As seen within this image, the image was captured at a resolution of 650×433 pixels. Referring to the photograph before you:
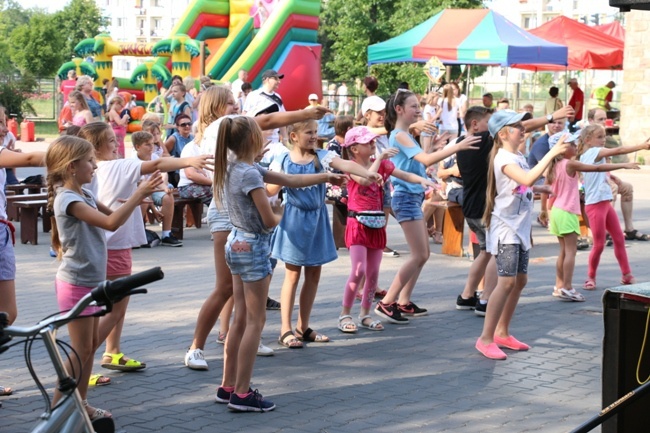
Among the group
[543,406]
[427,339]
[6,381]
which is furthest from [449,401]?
[6,381]

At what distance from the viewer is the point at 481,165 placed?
345 inches

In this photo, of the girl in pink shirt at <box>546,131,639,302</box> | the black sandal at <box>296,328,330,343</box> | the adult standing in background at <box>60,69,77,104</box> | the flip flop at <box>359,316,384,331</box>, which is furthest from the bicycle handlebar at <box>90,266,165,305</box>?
the adult standing in background at <box>60,69,77,104</box>

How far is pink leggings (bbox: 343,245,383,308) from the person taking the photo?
8.21 meters

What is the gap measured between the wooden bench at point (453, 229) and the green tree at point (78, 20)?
83311 millimetres

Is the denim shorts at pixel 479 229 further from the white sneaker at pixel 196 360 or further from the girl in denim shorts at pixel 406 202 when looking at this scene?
the white sneaker at pixel 196 360

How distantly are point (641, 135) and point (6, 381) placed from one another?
23.5 metres

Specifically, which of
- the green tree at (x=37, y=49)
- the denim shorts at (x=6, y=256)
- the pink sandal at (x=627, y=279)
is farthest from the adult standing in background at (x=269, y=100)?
the green tree at (x=37, y=49)

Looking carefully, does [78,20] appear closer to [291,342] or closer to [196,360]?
[291,342]

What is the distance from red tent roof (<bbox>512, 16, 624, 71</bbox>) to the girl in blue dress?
23467 millimetres

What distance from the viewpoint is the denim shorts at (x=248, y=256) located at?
5949mm

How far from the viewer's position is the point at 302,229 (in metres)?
7.54

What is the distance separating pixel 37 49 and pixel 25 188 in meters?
56.6

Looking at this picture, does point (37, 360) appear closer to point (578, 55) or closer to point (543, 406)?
point (543, 406)

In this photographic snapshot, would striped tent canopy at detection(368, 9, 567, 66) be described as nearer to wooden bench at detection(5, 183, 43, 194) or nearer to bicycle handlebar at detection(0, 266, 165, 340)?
wooden bench at detection(5, 183, 43, 194)
